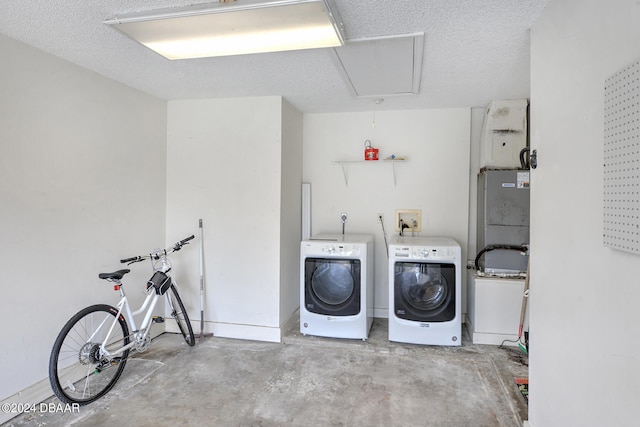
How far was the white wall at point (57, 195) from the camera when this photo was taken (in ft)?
7.13

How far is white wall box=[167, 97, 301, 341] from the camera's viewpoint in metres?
3.36

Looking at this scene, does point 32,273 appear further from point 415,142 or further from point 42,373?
point 415,142

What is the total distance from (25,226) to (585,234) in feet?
10.2

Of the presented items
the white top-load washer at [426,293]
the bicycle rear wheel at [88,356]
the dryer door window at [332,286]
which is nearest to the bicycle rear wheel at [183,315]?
the bicycle rear wheel at [88,356]

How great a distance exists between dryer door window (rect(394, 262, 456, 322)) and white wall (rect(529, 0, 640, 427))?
3.87ft

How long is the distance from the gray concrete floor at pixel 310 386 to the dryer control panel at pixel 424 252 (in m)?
0.84

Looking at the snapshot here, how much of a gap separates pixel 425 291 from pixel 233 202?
204 centimetres

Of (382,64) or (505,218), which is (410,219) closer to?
(505,218)

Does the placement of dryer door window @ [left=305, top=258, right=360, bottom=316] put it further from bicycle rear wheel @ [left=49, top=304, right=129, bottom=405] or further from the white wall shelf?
bicycle rear wheel @ [left=49, top=304, right=129, bottom=405]

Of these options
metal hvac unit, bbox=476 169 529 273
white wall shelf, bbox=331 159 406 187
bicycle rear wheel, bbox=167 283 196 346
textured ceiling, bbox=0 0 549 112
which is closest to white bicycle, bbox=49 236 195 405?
bicycle rear wheel, bbox=167 283 196 346

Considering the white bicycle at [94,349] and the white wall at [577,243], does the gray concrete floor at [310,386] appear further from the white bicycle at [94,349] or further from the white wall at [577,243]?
the white wall at [577,243]

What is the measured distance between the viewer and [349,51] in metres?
2.29

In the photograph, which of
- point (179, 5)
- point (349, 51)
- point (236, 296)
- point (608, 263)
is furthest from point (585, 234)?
point (236, 296)

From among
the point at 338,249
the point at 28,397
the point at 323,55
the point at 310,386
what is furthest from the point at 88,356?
the point at 323,55
